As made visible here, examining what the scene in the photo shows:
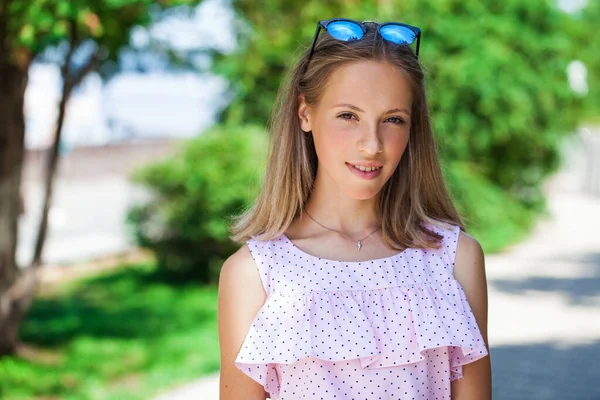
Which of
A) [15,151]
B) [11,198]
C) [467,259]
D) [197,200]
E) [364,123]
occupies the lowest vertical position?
[467,259]

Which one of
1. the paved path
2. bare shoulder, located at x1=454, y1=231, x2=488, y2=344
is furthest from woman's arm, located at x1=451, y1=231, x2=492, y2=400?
the paved path

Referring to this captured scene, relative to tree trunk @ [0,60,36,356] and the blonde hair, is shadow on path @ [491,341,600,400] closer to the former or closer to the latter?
the blonde hair

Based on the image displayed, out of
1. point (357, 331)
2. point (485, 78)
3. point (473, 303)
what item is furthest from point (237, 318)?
point (485, 78)

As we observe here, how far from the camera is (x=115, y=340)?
709cm

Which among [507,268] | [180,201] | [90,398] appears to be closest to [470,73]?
[507,268]

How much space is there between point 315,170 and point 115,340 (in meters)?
5.40

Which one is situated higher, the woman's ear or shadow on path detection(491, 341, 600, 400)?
the woman's ear

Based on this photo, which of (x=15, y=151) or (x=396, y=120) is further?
(x=15, y=151)

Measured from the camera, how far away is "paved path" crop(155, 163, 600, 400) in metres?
5.46

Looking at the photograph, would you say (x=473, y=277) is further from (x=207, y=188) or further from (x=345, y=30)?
(x=207, y=188)

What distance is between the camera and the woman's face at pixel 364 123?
1.88m

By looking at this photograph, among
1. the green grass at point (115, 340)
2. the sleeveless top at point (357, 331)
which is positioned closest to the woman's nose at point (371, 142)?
the sleeveless top at point (357, 331)

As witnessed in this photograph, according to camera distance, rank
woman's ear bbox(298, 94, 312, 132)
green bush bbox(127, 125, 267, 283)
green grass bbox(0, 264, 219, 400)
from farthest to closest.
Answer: green bush bbox(127, 125, 267, 283) → green grass bbox(0, 264, 219, 400) → woman's ear bbox(298, 94, 312, 132)

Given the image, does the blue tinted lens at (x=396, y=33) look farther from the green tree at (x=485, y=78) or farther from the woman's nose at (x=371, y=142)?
the green tree at (x=485, y=78)
